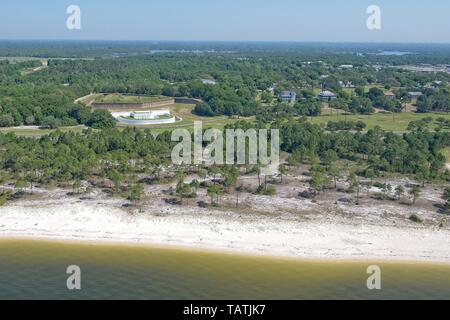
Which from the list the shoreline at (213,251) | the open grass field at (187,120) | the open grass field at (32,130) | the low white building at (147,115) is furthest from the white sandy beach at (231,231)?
the low white building at (147,115)

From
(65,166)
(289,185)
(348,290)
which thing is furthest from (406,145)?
(65,166)

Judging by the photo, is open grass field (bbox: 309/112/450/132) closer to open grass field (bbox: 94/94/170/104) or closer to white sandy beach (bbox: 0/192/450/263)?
open grass field (bbox: 94/94/170/104)

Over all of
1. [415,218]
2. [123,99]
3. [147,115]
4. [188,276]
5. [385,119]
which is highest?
[123,99]

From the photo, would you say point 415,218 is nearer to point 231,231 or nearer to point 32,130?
point 231,231

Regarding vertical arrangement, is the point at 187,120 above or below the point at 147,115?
below

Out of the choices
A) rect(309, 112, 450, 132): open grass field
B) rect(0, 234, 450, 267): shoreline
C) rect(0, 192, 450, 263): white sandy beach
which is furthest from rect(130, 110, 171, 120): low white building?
rect(0, 234, 450, 267): shoreline

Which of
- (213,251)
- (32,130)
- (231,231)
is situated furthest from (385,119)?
(213,251)

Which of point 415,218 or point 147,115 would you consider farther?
point 147,115
